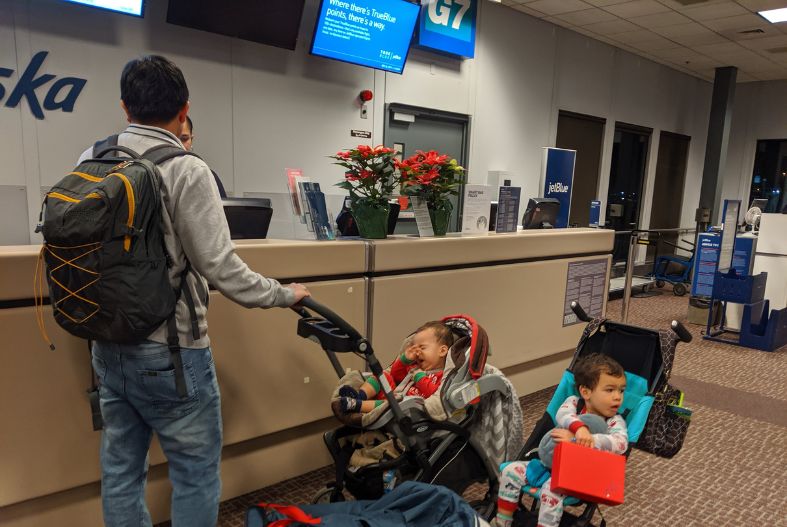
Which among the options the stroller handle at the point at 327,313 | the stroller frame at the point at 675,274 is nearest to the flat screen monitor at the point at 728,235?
the stroller frame at the point at 675,274

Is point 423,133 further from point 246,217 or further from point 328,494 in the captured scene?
point 328,494

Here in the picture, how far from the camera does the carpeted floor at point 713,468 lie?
2.37 m

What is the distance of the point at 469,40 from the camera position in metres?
5.79

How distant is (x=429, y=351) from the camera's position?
7.18ft

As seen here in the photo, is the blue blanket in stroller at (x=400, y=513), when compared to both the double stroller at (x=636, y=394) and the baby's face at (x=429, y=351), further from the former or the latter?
the baby's face at (x=429, y=351)

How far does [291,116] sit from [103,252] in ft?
12.1

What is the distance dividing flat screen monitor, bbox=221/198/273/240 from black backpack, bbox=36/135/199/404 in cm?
88

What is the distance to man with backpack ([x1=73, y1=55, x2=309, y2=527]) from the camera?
142 centimetres

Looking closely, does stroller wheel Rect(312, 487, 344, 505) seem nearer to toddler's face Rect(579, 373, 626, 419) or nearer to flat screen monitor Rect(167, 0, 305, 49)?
toddler's face Rect(579, 373, 626, 419)

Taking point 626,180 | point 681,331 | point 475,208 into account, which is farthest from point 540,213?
point 626,180

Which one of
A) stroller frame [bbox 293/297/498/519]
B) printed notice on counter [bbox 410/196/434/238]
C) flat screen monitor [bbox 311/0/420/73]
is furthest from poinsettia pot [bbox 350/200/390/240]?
flat screen monitor [bbox 311/0/420/73]

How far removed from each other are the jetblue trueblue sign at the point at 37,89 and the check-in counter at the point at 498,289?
8.46 ft

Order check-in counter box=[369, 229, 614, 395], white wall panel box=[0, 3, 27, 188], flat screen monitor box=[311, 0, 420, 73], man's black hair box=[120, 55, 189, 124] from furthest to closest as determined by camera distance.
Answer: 1. flat screen monitor box=[311, 0, 420, 73]
2. white wall panel box=[0, 3, 27, 188]
3. check-in counter box=[369, 229, 614, 395]
4. man's black hair box=[120, 55, 189, 124]

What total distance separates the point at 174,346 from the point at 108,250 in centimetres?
31
